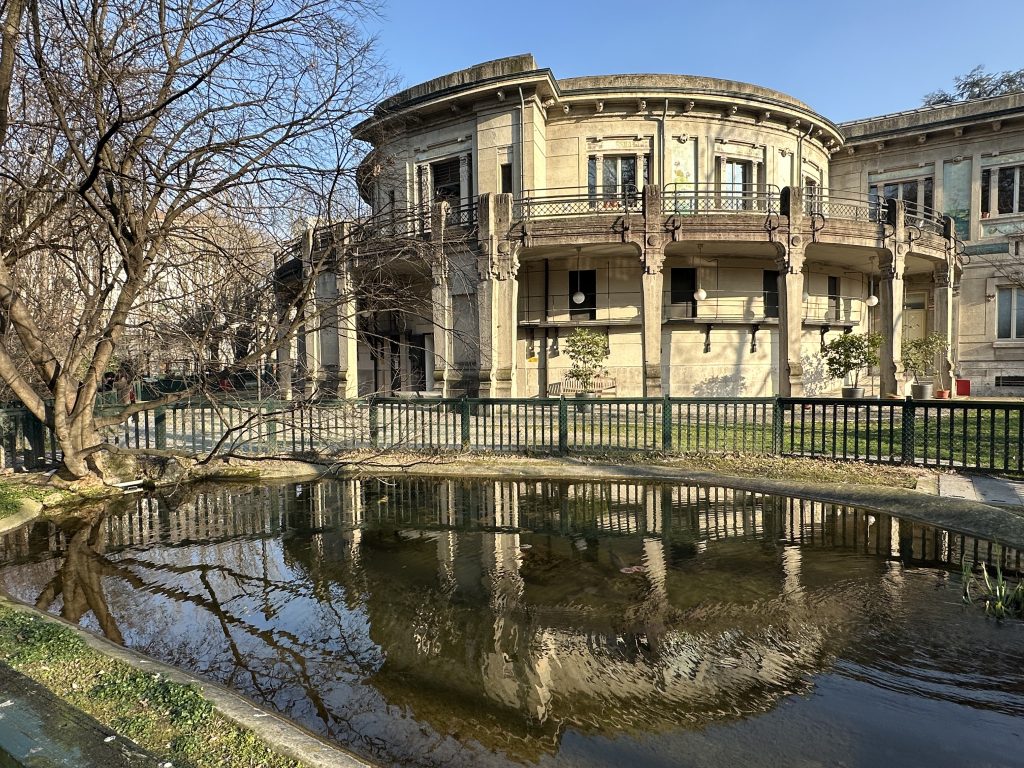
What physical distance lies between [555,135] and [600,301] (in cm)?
693

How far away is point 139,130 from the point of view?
8.75 m

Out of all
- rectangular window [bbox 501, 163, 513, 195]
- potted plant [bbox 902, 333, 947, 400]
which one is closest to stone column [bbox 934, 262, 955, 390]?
potted plant [bbox 902, 333, 947, 400]

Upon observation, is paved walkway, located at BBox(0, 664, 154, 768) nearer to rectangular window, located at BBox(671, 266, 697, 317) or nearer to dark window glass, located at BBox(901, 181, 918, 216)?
rectangular window, located at BBox(671, 266, 697, 317)

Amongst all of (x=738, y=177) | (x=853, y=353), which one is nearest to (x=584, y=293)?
(x=738, y=177)

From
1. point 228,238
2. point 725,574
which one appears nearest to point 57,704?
point 725,574

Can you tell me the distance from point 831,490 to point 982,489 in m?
2.14

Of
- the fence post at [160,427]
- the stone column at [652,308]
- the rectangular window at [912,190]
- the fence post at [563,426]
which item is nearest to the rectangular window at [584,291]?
the stone column at [652,308]

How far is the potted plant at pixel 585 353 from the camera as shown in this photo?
20781mm

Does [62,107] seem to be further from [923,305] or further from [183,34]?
[923,305]

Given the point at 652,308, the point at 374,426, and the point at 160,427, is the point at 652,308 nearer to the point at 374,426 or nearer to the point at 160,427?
the point at 374,426

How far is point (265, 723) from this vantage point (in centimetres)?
310

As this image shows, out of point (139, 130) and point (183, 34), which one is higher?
point (183, 34)

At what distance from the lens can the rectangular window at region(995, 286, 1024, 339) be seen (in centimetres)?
2614

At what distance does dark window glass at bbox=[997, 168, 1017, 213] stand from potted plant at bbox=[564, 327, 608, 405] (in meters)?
19.4
